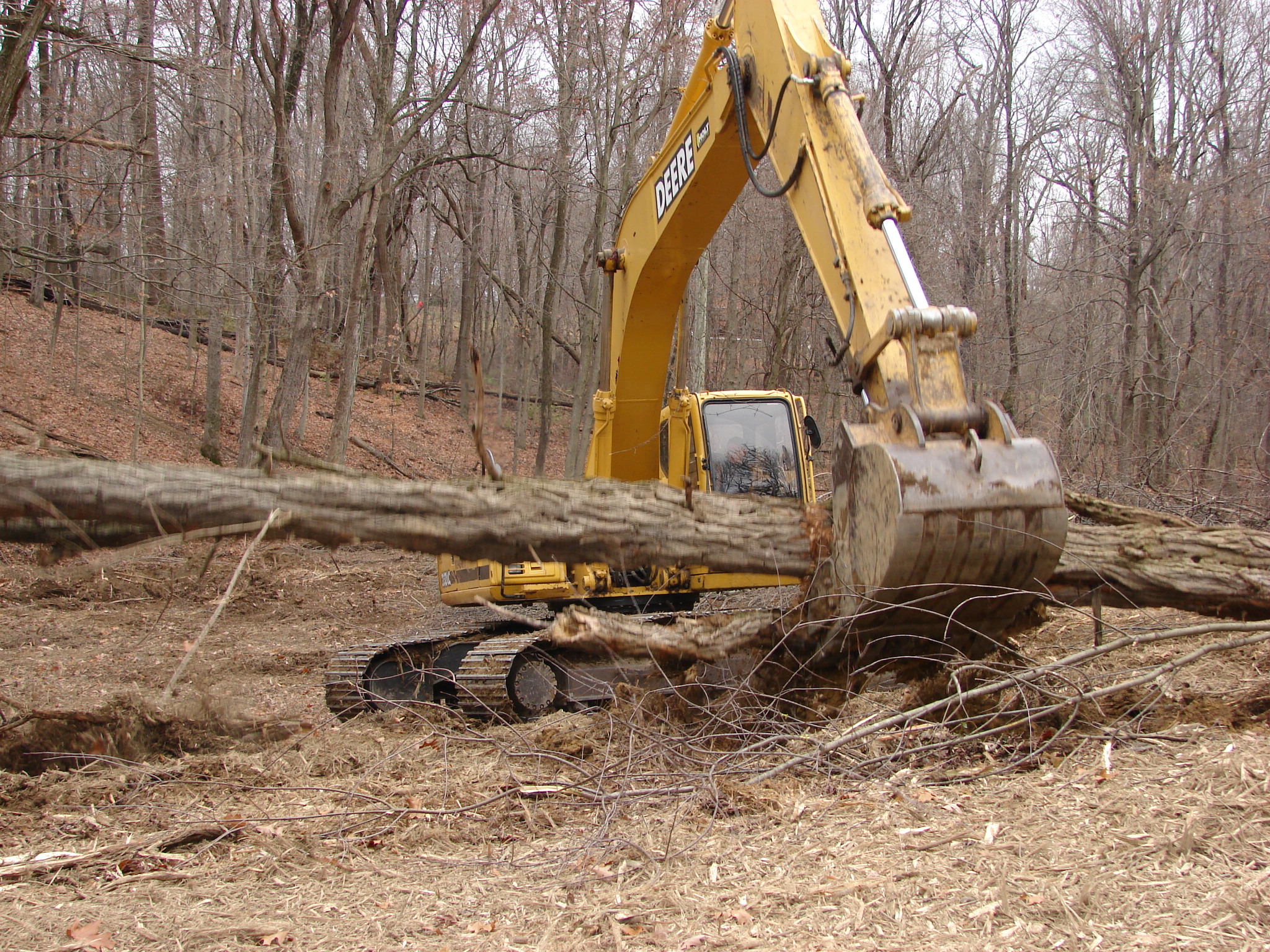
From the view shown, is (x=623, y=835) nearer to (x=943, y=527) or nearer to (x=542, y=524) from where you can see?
(x=542, y=524)

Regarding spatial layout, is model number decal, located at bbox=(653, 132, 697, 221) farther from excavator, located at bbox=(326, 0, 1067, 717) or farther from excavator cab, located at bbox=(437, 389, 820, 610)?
excavator cab, located at bbox=(437, 389, 820, 610)

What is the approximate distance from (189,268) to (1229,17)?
1980 centimetres

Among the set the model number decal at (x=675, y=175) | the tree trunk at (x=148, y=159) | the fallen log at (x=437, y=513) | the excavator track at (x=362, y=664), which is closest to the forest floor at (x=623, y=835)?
the fallen log at (x=437, y=513)

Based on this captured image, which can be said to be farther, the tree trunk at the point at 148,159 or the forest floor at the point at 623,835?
the tree trunk at the point at 148,159

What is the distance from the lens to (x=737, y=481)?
6914mm

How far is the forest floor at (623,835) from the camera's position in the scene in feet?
8.81

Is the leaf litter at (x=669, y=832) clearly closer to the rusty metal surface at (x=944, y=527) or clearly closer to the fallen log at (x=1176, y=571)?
the fallen log at (x=1176, y=571)

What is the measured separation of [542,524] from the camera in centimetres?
406

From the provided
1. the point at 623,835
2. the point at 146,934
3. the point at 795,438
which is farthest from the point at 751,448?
the point at 146,934

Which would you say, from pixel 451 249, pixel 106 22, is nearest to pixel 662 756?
pixel 106 22

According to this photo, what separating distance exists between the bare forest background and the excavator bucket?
5.44 metres

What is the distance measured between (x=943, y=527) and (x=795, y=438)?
12.1 ft

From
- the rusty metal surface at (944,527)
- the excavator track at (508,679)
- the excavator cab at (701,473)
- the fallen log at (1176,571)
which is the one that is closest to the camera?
the rusty metal surface at (944,527)

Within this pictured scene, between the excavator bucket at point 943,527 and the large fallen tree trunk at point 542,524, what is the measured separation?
570 millimetres
